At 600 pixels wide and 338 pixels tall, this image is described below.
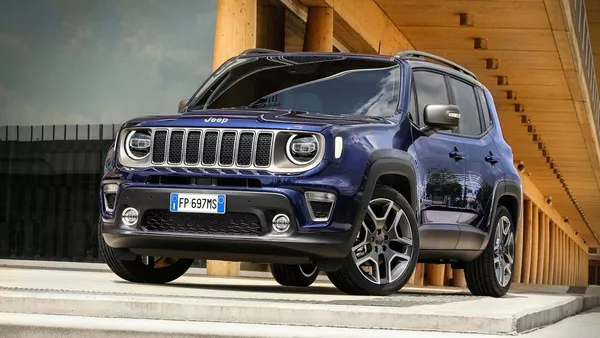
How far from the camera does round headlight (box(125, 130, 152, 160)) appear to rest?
8453mm

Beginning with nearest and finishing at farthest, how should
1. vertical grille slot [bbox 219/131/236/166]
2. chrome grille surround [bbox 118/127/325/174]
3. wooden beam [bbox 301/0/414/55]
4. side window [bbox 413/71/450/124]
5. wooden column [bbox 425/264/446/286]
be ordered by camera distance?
chrome grille surround [bbox 118/127/325/174]
vertical grille slot [bbox 219/131/236/166]
side window [bbox 413/71/450/124]
wooden beam [bbox 301/0/414/55]
wooden column [bbox 425/264/446/286]

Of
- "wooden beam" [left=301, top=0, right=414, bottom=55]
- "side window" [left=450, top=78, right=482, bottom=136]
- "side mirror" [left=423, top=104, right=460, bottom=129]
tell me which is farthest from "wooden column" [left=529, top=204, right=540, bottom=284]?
"side mirror" [left=423, top=104, right=460, bottom=129]

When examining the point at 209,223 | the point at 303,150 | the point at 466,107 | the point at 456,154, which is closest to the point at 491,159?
the point at 466,107

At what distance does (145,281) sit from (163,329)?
343 cm

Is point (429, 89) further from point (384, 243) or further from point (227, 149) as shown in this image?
point (227, 149)

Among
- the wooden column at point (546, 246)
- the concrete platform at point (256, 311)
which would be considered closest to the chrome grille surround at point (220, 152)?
the concrete platform at point (256, 311)

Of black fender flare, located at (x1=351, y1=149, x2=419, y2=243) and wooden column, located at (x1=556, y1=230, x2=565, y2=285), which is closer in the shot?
black fender flare, located at (x1=351, y1=149, x2=419, y2=243)

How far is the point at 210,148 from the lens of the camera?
8211mm

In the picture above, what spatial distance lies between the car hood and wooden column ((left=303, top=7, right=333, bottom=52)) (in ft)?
30.0

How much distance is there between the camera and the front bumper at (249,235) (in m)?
7.93

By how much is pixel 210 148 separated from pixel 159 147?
1.25 ft

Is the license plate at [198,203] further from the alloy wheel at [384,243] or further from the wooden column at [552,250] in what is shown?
the wooden column at [552,250]

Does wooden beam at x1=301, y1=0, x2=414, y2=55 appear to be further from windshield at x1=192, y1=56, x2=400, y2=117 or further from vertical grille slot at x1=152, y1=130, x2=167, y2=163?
vertical grille slot at x1=152, y1=130, x2=167, y2=163

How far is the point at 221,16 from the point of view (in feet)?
46.9
